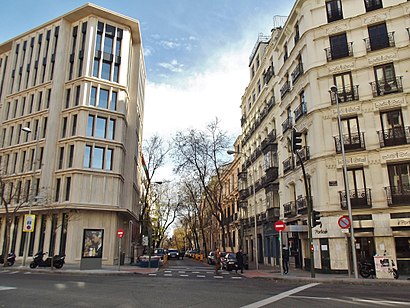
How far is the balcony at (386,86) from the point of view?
74.8 feet

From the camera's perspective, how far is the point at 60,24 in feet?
121

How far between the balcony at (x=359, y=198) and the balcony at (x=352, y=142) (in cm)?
277

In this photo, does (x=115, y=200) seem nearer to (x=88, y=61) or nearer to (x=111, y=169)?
(x=111, y=169)

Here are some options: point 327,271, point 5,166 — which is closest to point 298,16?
point 327,271

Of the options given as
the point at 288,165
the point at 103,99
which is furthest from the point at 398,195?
the point at 103,99

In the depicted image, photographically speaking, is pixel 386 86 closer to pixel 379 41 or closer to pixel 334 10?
pixel 379 41

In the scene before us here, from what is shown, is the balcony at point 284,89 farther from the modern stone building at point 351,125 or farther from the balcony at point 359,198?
the balcony at point 359,198

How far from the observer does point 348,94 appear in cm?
2427

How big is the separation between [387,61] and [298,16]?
8.63m

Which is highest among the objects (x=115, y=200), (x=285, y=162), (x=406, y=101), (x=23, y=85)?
(x=23, y=85)

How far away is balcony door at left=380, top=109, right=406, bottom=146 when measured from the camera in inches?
869

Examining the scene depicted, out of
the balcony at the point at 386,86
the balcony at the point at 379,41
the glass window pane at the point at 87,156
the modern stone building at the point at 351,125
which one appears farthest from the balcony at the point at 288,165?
the glass window pane at the point at 87,156

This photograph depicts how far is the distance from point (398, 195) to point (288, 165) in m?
9.75

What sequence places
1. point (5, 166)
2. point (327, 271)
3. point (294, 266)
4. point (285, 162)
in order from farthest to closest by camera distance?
point (5, 166), point (285, 162), point (294, 266), point (327, 271)
